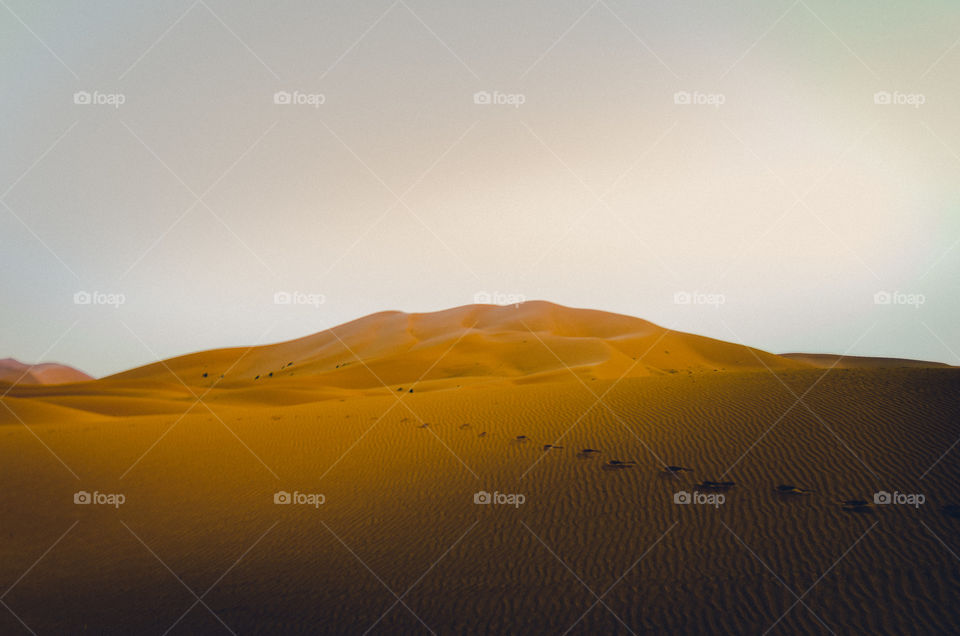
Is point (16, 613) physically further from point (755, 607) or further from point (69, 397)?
point (69, 397)

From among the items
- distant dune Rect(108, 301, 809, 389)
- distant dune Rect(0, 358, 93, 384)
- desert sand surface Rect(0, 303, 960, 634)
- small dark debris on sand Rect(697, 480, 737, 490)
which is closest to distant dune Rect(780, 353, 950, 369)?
distant dune Rect(108, 301, 809, 389)

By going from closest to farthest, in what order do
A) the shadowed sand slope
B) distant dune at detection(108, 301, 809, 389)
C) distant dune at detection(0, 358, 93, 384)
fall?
the shadowed sand slope
distant dune at detection(108, 301, 809, 389)
distant dune at detection(0, 358, 93, 384)

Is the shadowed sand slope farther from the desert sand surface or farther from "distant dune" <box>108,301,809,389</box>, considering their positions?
"distant dune" <box>108,301,809,389</box>

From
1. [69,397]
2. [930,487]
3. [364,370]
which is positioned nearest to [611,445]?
[930,487]

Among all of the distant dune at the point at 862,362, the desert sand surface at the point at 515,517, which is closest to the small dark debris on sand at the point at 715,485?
the desert sand surface at the point at 515,517

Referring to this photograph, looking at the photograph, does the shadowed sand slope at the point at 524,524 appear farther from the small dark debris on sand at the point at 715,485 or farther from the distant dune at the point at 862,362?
the distant dune at the point at 862,362

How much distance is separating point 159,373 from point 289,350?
1832 cm

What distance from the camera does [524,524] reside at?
859cm

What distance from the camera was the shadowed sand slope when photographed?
631 centimetres

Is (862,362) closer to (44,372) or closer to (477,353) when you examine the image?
(477,353)

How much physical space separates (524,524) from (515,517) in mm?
297

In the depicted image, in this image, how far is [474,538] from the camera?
8227 millimetres

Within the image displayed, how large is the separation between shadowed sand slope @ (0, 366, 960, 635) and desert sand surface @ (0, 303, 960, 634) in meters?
0.04

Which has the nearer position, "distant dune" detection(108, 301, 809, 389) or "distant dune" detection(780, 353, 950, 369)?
"distant dune" detection(108, 301, 809, 389)
